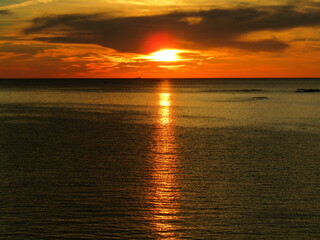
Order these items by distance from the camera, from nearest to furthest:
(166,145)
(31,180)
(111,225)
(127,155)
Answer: (111,225) < (31,180) < (127,155) < (166,145)

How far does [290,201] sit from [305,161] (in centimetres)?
894

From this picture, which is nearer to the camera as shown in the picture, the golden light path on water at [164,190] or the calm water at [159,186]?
the calm water at [159,186]

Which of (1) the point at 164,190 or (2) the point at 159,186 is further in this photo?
(2) the point at 159,186

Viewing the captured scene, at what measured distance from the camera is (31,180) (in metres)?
21.6

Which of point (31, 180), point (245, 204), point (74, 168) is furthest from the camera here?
point (74, 168)

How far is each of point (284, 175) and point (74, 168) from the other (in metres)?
12.0

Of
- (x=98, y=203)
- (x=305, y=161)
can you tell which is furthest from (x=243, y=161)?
(x=98, y=203)

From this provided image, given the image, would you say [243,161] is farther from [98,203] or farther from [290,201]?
[98,203]

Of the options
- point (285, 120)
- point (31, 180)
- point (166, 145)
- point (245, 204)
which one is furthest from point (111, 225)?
point (285, 120)

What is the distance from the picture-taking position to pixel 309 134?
38969mm

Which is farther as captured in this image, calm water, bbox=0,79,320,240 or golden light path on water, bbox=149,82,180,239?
golden light path on water, bbox=149,82,180,239

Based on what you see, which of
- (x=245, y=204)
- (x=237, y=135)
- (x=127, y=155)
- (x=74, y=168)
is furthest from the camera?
Answer: (x=237, y=135)

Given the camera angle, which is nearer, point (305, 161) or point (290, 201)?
point (290, 201)

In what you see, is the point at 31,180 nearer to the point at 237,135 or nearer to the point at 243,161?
the point at 243,161
